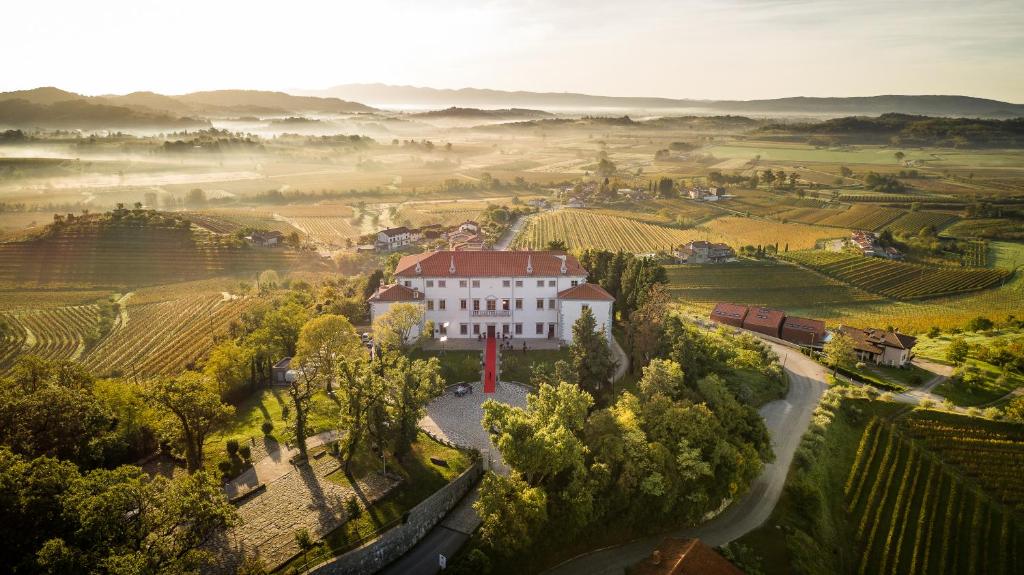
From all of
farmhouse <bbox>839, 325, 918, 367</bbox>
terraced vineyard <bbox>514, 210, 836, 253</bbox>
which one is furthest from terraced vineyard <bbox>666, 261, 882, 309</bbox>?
farmhouse <bbox>839, 325, 918, 367</bbox>

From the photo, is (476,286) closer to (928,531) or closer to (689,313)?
(689,313)

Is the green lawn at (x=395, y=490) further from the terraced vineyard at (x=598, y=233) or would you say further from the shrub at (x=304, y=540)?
the terraced vineyard at (x=598, y=233)

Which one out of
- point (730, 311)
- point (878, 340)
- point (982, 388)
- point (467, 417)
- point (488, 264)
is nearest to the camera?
point (467, 417)

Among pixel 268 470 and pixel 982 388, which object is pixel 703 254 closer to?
pixel 982 388

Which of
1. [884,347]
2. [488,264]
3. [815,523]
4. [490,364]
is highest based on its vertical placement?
[488,264]

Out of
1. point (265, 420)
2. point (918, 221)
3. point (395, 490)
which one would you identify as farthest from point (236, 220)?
point (918, 221)

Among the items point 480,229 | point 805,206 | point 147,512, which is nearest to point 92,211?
point 480,229

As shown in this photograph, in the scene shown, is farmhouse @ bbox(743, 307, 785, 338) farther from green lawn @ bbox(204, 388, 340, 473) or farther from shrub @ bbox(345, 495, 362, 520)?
shrub @ bbox(345, 495, 362, 520)
